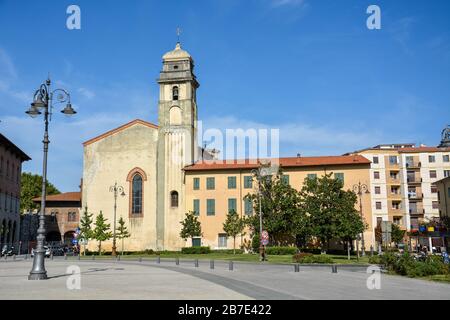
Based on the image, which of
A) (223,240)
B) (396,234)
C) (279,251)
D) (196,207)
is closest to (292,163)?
(223,240)

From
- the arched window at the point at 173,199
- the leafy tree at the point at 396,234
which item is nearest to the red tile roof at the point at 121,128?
the arched window at the point at 173,199

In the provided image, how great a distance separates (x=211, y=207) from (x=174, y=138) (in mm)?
10471

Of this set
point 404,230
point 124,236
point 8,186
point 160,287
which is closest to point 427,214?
point 404,230

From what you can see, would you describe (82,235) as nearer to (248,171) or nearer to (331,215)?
(248,171)

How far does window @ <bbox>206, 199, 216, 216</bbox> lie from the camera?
55.8 meters

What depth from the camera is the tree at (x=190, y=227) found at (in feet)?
174

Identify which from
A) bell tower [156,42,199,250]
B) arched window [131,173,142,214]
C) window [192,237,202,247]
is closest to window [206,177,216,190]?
bell tower [156,42,199,250]

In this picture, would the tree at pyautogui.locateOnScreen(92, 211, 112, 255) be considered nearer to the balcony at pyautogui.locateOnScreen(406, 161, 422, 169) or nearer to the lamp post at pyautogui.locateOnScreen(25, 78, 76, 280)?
the lamp post at pyautogui.locateOnScreen(25, 78, 76, 280)

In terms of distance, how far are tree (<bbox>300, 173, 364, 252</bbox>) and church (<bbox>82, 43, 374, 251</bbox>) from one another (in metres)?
7.47

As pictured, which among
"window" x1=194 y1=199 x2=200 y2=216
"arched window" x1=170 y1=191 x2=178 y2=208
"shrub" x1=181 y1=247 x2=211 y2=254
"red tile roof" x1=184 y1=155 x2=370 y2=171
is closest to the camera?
"shrub" x1=181 y1=247 x2=211 y2=254

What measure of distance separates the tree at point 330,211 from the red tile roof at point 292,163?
23.2 ft

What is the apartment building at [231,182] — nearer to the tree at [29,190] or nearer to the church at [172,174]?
the church at [172,174]

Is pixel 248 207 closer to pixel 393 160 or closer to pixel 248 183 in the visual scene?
pixel 248 183
